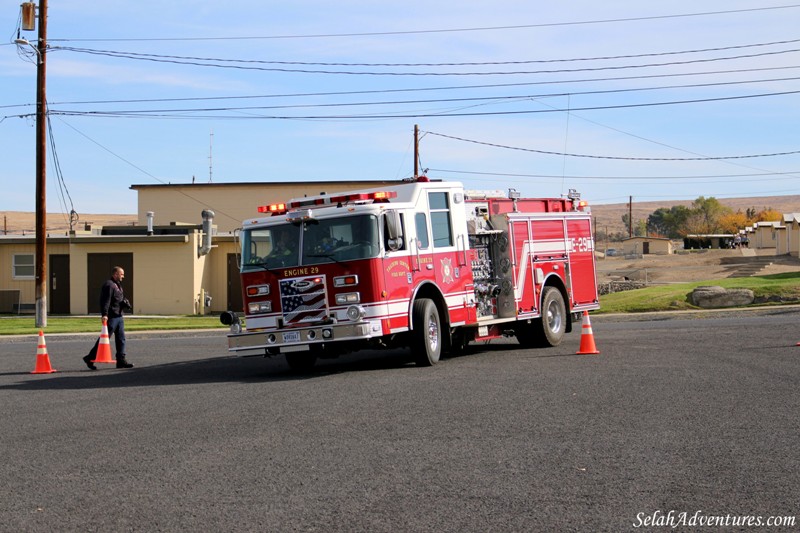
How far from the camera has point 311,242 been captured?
16.0 m

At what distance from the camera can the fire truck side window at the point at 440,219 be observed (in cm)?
1706

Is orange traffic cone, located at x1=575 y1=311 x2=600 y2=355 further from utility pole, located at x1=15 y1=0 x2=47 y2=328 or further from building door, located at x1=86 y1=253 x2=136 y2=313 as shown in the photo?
building door, located at x1=86 y1=253 x2=136 y2=313

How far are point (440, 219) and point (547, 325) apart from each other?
384 centimetres

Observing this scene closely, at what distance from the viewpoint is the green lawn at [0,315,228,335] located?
29891 mm

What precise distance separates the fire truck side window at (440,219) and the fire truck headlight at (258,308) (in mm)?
2918

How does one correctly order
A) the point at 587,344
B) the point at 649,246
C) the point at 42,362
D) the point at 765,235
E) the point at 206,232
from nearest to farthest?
the point at 42,362 → the point at 587,344 → the point at 206,232 → the point at 765,235 → the point at 649,246

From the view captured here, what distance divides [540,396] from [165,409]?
14.8 feet

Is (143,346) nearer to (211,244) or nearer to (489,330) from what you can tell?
(489,330)

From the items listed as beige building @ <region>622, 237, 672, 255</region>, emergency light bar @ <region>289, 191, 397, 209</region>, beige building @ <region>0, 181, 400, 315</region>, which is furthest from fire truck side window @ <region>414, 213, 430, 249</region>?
beige building @ <region>622, 237, 672, 255</region>

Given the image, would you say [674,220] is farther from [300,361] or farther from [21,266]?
[300,361]

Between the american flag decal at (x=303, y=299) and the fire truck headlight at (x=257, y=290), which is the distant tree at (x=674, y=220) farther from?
the american flag decal at (x=303, y=299)

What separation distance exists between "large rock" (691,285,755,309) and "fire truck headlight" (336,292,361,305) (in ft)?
68.1

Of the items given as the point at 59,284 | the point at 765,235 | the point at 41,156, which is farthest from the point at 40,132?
the point at 765,235

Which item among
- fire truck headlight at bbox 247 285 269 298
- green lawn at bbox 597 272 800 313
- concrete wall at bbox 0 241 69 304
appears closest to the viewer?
fire truck headlight at bbox 247 285 269 298
